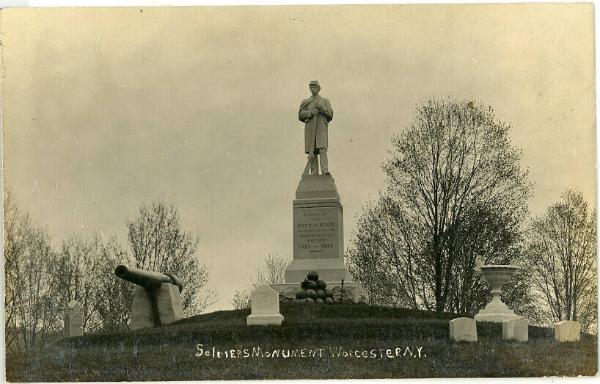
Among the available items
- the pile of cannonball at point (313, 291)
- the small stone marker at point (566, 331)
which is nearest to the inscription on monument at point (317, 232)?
the pile of cannonball at point (313, 291)

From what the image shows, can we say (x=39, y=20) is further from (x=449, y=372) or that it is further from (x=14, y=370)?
(x=449, y=372)

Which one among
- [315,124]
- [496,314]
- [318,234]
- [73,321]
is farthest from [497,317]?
[73,321]

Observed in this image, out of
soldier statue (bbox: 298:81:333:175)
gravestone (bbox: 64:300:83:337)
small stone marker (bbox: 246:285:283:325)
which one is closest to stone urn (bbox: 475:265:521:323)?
small stone marker (bbox: 246:285:283:325)

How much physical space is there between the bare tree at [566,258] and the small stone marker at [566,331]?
953cm

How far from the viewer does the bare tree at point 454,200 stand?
103 feet

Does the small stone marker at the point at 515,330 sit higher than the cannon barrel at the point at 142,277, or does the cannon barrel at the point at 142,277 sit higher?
the cannon barrel at the point at 142,277

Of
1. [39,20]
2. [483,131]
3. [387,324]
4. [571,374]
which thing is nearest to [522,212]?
[483,131]

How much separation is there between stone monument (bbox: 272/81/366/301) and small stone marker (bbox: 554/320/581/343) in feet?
19.6

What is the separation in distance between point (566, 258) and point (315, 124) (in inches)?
445

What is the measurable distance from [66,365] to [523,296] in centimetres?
1862

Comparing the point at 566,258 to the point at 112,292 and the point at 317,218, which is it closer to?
the point at 317,218

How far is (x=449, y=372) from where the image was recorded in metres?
16.7

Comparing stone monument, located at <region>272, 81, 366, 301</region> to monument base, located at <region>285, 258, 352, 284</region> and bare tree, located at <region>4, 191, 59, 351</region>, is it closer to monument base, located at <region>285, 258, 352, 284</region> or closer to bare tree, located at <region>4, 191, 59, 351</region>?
monument base, located at <region>285, 258, 352, 284</region>

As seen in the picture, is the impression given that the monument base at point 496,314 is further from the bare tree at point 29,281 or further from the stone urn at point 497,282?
the bare tree at point 29,281
